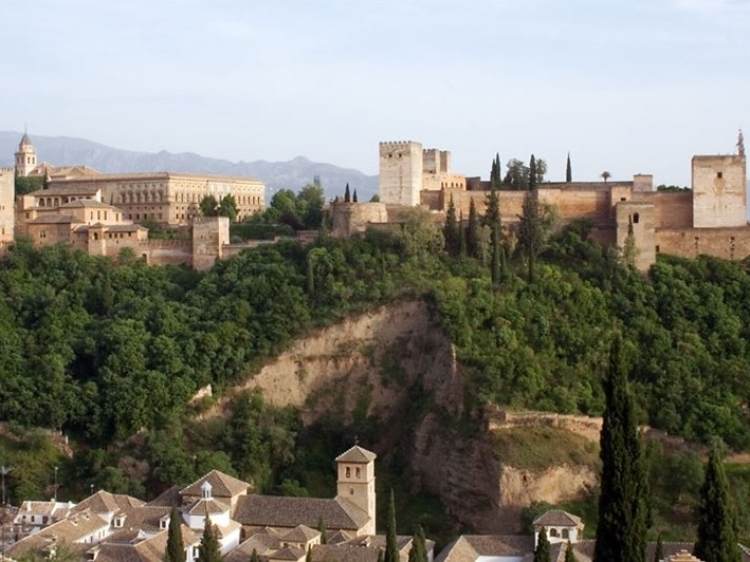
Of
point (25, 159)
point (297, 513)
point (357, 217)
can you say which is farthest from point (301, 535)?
point (25, 159)

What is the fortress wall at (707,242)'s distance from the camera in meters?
56.5

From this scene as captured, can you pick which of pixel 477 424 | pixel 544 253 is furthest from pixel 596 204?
pixel 477 424

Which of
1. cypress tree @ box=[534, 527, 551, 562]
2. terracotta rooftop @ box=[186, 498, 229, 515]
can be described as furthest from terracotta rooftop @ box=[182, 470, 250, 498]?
cypress tree @ box=[534, 527, 551, 562]

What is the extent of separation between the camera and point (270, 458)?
5094cm

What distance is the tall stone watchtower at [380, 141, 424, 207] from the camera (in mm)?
59688

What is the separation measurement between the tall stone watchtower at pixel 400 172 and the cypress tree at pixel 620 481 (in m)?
34.9

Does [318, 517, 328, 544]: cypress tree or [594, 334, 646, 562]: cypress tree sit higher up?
[594, 334, 646, 562]: cypress tree

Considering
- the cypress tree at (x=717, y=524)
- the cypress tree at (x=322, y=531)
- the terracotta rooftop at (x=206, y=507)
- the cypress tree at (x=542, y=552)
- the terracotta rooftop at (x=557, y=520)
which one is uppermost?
the cypress tree at (x=717, y=524)

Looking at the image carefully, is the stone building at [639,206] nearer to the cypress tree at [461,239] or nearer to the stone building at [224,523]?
the cypress tree at [461,239]

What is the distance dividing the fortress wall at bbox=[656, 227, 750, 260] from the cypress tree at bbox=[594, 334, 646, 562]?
32.5m

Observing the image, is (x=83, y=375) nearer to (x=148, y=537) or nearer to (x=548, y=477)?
(x=148, y=537)

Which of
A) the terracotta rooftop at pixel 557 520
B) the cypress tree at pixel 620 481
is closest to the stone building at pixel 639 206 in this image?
the terracotta rooftop at pixel 557 520

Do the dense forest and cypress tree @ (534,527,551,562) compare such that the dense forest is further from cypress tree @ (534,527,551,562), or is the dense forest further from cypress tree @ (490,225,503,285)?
cypress tree @ (534,527,551,562)

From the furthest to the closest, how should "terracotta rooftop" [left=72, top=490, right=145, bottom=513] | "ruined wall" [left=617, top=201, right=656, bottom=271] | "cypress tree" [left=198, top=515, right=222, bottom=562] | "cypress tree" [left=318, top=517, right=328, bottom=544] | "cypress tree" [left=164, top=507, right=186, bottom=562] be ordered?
"ruined wall" [left=617, top=201, right=656, bottom=271] < "terracotta rooftop" [left=72, top=490, right=145, bottom=513] < "cypress tree" [left=318, top=517, right=328, bottom=544] < "cypress tree" [left=164, top=507, right=186, bottom=562] < "cypress tree" [left=198, top=515, right=222, bottom=562]
